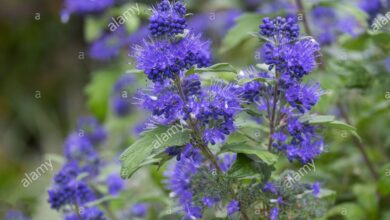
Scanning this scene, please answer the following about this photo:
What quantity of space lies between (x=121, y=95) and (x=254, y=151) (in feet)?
10.7

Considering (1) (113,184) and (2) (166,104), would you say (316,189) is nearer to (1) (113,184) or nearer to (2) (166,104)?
(2) (166,104)

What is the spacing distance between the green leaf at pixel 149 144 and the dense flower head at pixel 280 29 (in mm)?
494

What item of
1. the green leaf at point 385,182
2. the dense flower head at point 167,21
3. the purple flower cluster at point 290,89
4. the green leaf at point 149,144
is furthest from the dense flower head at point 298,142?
the green leaf at point 385,182

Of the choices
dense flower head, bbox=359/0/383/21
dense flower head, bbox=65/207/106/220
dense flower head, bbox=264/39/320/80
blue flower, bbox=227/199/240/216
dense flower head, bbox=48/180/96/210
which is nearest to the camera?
dense flower head, bbox=264/39/320/80

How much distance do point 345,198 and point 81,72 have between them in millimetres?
5821

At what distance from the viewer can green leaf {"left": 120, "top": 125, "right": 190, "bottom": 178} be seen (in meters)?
2.34

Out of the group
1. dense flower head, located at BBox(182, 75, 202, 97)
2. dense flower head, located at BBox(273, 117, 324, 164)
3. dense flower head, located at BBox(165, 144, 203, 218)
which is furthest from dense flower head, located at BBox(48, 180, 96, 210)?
dense flower head, located at BBox(273, 117, 324, 164)

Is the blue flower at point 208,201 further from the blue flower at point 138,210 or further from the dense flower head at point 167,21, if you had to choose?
the blue flower at point 138,210

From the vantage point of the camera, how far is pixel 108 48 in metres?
5.20

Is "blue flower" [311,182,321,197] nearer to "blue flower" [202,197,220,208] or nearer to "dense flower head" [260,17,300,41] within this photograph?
"blue flower" [202,197,220,208]

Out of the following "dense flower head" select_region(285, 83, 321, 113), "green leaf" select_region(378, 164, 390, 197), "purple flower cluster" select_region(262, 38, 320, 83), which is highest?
"purple flower cluster" select_region(262, 38, 320, 83)

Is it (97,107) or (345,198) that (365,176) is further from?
(97,107)

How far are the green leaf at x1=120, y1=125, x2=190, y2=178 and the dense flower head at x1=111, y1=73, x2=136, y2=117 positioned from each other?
9.50 feet

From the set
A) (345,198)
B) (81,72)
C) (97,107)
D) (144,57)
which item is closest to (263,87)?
(144,57)
